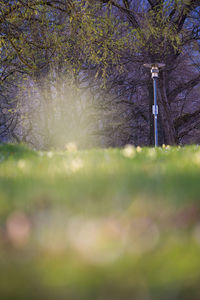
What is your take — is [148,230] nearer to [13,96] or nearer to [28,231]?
[28,231]

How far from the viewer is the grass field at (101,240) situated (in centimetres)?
126

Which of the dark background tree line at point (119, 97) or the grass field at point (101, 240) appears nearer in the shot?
the grass field at point (101, 240)

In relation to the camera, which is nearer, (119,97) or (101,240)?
(101,240)

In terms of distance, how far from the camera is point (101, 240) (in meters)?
1.48

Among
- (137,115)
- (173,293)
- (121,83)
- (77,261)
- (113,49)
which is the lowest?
(173,293)

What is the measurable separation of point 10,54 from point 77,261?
1067 cm

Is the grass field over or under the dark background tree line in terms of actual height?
under

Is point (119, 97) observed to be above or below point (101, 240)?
above

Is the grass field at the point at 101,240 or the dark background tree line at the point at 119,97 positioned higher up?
the dark background tree line at the point at 119,97

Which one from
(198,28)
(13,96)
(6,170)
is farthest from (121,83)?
(6,170)

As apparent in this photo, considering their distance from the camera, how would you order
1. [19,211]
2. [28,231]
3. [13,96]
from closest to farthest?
[28,231] → [19,211] → [13,96]

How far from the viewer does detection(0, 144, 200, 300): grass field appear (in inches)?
49.8

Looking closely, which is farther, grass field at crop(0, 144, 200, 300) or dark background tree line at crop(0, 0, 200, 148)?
dark background tree line at crop(0, 0, 200, 148)

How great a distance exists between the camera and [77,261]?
1.37 meters
